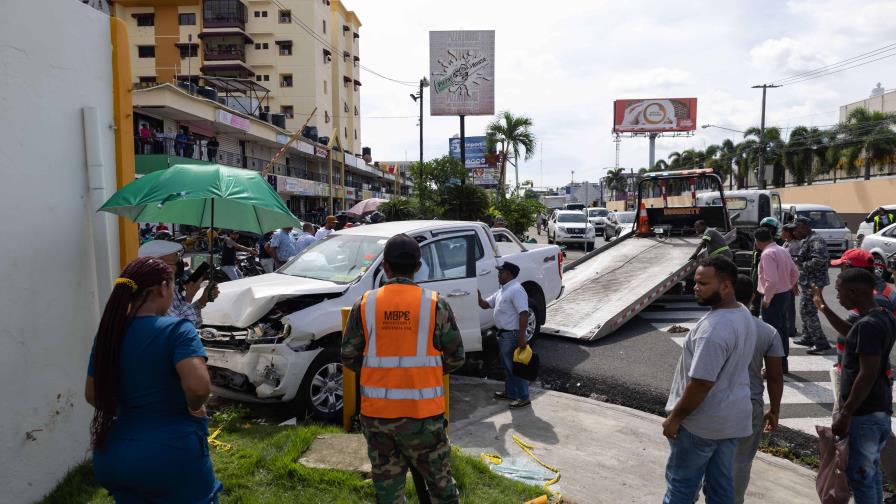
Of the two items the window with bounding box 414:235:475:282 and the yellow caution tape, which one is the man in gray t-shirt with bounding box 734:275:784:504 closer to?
the window with bounding box 414:235:475:282

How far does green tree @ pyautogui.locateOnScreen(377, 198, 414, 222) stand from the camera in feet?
60.6

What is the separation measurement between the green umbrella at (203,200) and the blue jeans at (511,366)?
2.35 metres

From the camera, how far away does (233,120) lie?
2891 centimetres

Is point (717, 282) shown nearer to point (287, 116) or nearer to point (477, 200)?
point (477, 200)

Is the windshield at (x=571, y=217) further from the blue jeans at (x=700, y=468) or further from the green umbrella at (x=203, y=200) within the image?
the blue jeans at (x=700, y=468)

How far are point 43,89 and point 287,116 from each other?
47074 mm

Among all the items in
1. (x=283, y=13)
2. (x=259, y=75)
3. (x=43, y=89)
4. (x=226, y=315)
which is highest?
(x=283, y=13)

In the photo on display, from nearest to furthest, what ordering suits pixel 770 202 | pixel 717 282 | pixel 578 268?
1. pixel 717 282
2. pixel 578 268
3. pixel 770 202

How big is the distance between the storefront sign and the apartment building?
6.71 meters

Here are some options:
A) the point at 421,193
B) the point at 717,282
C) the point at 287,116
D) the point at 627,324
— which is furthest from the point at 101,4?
the point at 287,116

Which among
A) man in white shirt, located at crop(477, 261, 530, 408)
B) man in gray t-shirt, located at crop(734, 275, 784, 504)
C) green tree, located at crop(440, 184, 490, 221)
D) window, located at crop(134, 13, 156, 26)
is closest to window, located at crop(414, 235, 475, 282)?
man in white shirt, located at crop(477, 261, 530, 408)

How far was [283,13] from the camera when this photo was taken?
1849 inches

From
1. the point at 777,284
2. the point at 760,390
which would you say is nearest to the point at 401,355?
the point at 760,390

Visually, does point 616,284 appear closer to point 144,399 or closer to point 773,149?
point 144,399
